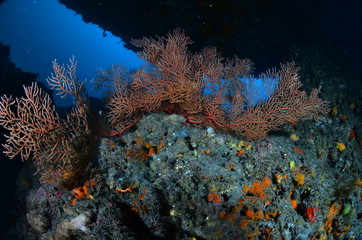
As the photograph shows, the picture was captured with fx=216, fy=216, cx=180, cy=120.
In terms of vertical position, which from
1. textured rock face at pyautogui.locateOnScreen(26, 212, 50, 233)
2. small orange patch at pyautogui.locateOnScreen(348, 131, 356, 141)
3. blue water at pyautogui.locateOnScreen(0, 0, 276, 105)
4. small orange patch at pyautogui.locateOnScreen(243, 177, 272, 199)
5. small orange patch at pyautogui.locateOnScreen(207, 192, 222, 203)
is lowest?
textured rock face at pyautogui.locateOnScreen(26, 212, 50, 233)

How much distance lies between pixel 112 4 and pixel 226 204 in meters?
10.8

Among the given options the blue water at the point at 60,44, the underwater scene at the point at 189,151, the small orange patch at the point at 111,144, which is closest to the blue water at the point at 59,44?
the blue water at the point at 60,44

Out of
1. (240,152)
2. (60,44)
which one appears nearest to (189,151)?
(240,152)

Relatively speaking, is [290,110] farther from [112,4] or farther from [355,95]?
[112,4]

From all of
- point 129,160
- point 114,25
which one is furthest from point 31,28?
point 129,160

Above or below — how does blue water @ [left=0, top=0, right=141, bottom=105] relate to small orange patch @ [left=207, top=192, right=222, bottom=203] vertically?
above

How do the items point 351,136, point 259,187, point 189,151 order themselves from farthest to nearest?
point 351,136 < point 189,151 < point 259,187

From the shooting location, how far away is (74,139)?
150 inches

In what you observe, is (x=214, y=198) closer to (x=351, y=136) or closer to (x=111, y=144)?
(x=111, y=144)

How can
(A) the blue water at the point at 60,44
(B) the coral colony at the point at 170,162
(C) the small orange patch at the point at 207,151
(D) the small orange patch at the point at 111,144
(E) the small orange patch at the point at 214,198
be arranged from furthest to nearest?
(A) the blue water at the point at 60,44, (D) the small orange patch at the point at 111,144, (C) the small orange patch at the point at 207,151, (E) the small orange patch at the point at 214,198, (B) the coral colony at the point at 170,162

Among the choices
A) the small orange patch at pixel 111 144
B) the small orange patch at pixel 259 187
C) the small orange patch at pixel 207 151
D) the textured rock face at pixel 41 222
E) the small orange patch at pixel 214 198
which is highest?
the small orange patch at pixel 207 151

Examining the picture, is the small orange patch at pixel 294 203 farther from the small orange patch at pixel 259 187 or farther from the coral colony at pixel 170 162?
the small orange patch at pixel 259 187

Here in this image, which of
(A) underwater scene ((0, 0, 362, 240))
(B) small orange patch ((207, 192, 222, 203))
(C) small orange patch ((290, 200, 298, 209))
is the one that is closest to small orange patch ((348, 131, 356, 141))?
(A) underwater scene ((0, 0, 362, 240))

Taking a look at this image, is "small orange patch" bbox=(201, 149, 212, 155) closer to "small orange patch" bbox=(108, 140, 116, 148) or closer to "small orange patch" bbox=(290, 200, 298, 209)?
"small orange patch" bbox=(290, 200, 298, 209)
